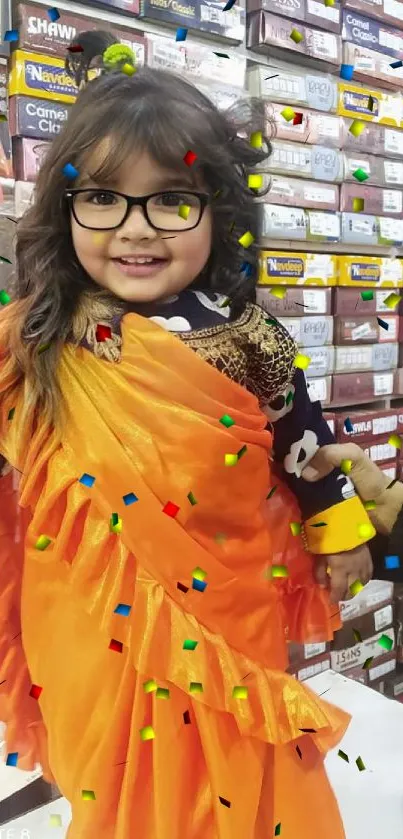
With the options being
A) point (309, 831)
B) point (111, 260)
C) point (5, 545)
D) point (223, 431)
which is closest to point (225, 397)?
point (223, 431)

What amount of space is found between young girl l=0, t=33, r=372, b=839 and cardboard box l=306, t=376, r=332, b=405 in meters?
0.55

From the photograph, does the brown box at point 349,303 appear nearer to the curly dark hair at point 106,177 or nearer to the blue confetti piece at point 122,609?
the curly dark hair at point 106,177

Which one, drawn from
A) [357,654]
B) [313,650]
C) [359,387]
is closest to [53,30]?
[359,387]

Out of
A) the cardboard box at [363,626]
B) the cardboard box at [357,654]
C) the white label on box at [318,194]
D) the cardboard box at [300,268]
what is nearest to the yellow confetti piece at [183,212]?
the cardboard box at [300,268]

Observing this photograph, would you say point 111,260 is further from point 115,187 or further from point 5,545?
point 5,545

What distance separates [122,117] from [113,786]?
503 mm

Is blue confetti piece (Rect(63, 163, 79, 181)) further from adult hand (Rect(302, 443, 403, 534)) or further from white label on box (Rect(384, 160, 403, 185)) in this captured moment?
white label on box (Rect(384, 160, 403, 185))

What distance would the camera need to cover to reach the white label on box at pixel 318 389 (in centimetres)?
113

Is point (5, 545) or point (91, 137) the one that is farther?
point (5, 545)

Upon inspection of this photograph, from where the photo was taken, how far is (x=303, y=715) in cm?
55

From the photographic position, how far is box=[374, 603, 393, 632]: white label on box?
3.92ft

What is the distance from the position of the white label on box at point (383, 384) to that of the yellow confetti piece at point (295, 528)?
1.98 ft

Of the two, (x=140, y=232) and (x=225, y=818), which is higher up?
(x=140, y=232)

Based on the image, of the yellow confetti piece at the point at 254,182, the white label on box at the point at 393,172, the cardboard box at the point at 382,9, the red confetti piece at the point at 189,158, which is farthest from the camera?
the white label on box at the point at 393,172
